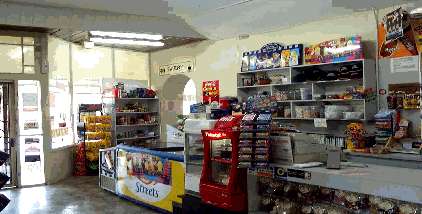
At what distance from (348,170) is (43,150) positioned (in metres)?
7.97

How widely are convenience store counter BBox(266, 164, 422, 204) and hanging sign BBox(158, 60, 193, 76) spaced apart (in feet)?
25.7

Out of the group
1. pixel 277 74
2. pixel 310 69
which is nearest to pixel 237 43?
pixel 277 74

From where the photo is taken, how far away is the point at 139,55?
12039 millimetres

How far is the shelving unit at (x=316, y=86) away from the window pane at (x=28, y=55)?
4625 millimetres

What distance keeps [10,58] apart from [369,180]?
8.39 m

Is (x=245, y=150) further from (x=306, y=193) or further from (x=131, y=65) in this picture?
(x=131, y=65)

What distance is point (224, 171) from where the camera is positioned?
352cm

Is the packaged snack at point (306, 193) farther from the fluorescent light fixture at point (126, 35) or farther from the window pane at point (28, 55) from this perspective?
the window pane at point (28, 55)

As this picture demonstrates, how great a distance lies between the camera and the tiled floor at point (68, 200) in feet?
22.3

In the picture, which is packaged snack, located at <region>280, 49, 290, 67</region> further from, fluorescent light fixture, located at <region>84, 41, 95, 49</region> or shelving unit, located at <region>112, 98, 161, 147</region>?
fluorescent light fixture, located at <region>84, 41, 95, 49</region>

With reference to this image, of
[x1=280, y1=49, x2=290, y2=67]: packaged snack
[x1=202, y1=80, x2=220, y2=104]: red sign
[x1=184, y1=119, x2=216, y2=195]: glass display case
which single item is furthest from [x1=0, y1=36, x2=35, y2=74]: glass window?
[x1=184, y1=119, x2=216, y2=195]: glass display case

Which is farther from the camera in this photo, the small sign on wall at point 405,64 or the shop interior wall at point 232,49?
the shop interior wall at point 232,49

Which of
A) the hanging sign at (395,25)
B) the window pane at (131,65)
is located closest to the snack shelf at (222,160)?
the hanging sign at (395,25)

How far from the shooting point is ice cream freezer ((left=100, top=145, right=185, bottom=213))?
6109mm
